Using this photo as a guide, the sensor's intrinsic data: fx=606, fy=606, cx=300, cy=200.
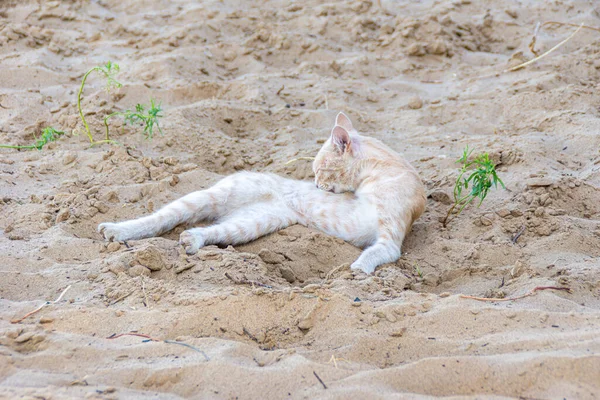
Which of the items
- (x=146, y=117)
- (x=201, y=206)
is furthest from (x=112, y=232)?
(x=146, y=117)

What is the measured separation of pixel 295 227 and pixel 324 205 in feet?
1.19

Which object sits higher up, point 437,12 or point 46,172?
point 437,12

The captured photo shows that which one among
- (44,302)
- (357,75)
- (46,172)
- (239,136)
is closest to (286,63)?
(357,75)

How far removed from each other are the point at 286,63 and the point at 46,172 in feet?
11.6

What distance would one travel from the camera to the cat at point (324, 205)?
4.53 m

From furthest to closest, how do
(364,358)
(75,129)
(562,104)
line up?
(562,104) → (75,129) → (364,358)

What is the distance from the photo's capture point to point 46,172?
5.25 meters

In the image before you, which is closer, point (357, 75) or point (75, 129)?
point (75, 129)

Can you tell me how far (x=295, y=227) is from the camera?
4.86 metres

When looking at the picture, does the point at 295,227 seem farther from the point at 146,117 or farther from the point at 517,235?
the point at 146,117

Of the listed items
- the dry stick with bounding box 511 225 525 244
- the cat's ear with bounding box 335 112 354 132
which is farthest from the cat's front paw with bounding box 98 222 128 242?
the dry stick with bounding box 511 225 525 244

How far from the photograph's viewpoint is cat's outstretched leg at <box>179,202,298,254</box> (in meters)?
4.35

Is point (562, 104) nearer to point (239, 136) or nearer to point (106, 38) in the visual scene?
point (239, 136)

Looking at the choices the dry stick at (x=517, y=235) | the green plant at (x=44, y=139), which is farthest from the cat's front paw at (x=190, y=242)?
the dry stick at (x=517, y=235)
